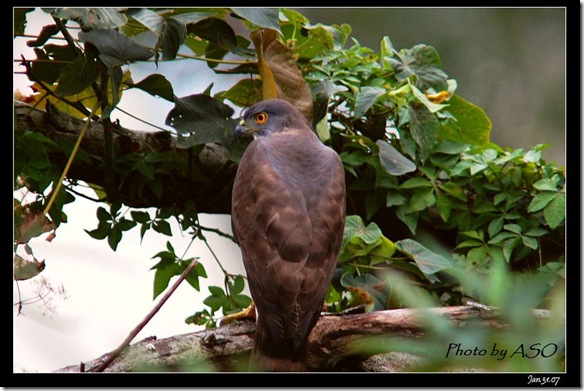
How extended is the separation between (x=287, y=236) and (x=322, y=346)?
430 mm

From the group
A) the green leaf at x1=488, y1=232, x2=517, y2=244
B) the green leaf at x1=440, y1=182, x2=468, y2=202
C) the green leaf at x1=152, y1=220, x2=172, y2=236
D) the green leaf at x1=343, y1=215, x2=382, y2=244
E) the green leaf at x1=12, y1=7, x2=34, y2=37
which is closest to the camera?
the green leaf at x1=12, y1=7, x2=34, y2=37

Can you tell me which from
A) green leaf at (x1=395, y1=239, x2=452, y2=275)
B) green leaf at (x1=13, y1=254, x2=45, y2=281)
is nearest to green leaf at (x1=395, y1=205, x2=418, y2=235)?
green leaf at (x1=395, y1=239, x2=452, y2=275)

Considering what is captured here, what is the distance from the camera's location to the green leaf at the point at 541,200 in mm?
2963

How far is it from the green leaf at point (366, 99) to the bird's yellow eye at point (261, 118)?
1.28ft

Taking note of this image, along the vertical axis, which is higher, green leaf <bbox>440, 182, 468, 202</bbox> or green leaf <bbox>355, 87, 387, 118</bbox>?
green leaf <bbox>355, 87, 387, 118</bbox>

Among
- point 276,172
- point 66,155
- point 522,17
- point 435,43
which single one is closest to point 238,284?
A: point 276,172

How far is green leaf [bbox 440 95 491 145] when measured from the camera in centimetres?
326

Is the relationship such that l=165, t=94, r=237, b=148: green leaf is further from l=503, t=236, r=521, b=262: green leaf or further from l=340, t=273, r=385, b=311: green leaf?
l=503, t=236, r=521, b=262: green leaf

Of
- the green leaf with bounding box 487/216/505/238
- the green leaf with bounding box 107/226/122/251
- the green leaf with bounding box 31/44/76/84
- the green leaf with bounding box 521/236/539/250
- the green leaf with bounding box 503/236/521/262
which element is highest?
the green leaf with bounding box 31/44/76/84

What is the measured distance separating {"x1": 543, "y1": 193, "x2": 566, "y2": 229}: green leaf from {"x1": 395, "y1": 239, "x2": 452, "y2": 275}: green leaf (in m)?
0.44

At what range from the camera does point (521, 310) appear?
2.26 metres

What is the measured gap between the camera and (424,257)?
9.46 feet

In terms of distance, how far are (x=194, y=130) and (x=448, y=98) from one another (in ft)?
3.68

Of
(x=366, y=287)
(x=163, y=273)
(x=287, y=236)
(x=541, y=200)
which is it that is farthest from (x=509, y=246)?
(x=163, y=273)
